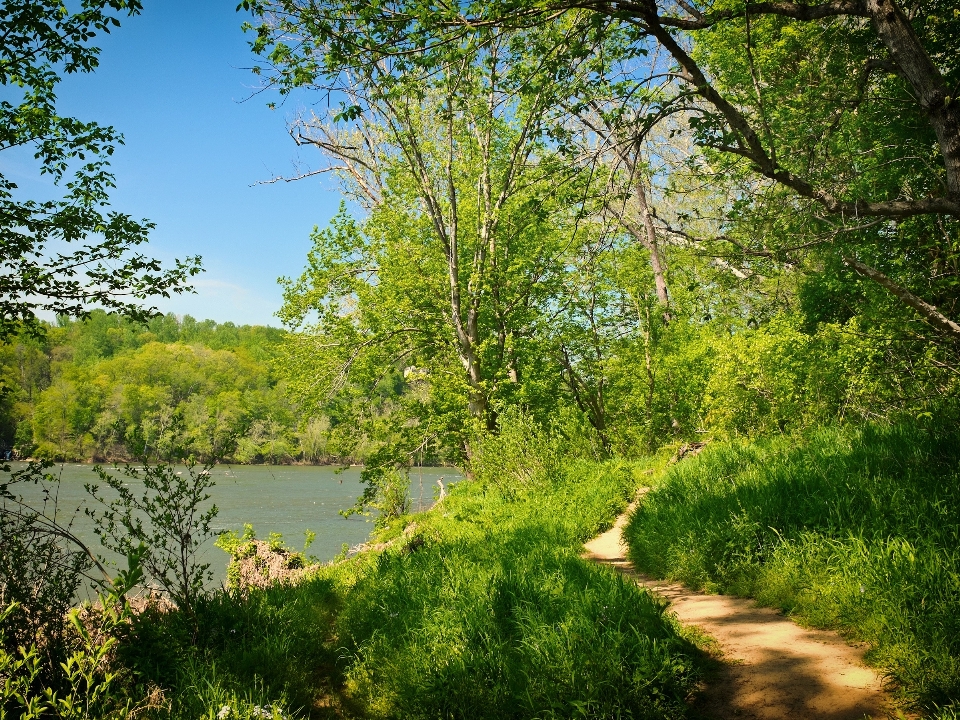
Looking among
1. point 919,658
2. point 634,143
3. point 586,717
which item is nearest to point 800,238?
point 634,143

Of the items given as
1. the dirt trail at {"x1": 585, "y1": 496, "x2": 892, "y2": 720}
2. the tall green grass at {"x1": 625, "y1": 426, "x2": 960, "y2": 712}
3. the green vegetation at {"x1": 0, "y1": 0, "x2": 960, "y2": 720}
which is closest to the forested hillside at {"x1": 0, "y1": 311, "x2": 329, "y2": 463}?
the green vegetation at {"x1": 0, "y1": 0, "x2": 960, "y2": 720}

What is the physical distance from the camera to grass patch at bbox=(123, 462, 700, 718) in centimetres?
352

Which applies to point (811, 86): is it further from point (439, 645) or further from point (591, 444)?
point (591, 444)

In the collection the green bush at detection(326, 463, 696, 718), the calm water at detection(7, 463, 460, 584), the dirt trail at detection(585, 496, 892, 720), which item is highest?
the green bush at detection(326, 463, 696, 718)

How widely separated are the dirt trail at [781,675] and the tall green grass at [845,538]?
0.50 ft

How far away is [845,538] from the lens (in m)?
4.79

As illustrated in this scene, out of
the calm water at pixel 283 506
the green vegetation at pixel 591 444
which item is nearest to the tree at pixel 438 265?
the green vegetation at pixel 591 444

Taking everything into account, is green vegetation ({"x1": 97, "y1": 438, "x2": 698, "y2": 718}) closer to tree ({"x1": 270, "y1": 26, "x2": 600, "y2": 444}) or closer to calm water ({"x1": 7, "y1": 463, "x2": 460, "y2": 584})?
calm water ({"x1": 7, "y1": 463, "x2": 460, "y2": 584})

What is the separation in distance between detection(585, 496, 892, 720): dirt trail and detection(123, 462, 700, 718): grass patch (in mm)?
240

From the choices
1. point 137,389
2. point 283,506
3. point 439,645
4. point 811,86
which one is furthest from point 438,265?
point 137,389

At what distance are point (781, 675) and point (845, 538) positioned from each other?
1595mm

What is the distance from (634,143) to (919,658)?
15.5 ft

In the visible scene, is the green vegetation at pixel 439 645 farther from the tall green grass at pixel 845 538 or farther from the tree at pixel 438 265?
the tree at pixel 438 265

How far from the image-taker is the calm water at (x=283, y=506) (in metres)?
19.5
